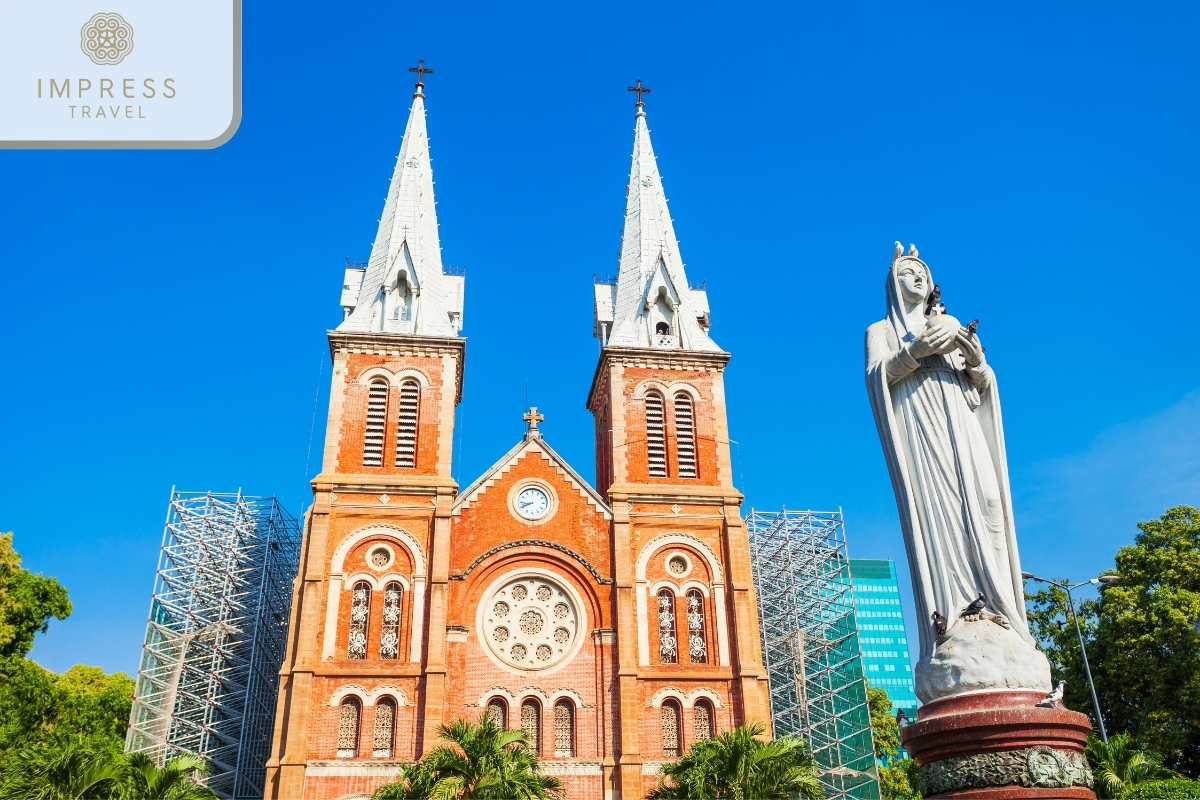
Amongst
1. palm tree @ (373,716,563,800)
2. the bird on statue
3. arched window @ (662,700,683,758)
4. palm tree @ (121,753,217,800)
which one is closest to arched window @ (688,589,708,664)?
arched window @ (662,700,683,758)

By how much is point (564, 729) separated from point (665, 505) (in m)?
7.07

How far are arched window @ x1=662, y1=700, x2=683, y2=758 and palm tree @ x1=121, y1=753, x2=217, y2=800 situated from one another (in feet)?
40.3

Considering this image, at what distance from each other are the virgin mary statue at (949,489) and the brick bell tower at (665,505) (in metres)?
20.0

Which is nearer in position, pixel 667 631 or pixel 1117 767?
pixel 1117 767

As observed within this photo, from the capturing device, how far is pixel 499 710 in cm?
2742

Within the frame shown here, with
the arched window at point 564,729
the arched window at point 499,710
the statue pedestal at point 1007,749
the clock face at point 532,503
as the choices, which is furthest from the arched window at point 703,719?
the statue pedestal at point 1007,749

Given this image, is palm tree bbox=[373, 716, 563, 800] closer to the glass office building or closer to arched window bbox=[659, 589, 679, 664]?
arched window bbox=[659, 589, 679, 664]

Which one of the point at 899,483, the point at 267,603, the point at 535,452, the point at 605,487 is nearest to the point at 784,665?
the point at 605,487

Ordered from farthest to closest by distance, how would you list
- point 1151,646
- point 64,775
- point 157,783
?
point 1151,646
point 157,783
point 64,775

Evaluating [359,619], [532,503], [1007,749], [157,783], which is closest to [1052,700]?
[1007,749]

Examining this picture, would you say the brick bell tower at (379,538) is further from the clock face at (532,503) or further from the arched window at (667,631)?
the arched window at (667,631)

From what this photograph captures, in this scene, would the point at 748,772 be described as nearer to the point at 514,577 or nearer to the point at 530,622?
the point at 530,622

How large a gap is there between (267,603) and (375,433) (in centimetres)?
958

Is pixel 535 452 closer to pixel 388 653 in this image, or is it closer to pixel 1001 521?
pixel 388 653
